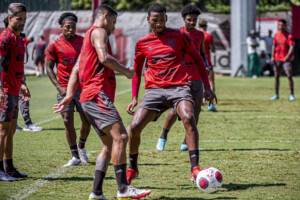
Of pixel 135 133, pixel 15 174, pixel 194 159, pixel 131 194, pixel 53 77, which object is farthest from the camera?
pixel 53 77

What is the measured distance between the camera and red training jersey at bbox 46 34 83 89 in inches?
314

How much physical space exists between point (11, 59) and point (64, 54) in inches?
48.8

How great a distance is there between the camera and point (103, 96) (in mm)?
5473

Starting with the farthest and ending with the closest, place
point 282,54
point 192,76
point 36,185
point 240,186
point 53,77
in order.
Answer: point 282,54 → point 192,76 → point 53,77 → point 36,185 → point 240,186

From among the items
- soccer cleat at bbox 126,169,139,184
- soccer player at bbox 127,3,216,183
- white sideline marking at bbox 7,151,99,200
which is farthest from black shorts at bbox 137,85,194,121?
white sideline marking at bbox 7,151,99,200

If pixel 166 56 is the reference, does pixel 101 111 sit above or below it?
below

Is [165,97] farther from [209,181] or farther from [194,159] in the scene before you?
[209,181]

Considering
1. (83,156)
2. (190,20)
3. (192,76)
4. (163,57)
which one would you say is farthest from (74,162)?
(190,20)

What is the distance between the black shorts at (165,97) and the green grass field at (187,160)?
93cm

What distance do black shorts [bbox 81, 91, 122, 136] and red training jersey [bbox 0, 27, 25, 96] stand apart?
1763 millimetres

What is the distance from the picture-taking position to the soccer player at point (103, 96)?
5.40 m

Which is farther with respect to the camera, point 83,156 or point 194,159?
point 83,156

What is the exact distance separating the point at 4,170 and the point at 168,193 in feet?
7.43

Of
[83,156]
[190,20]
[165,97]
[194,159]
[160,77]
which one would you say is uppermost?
[190,20]
